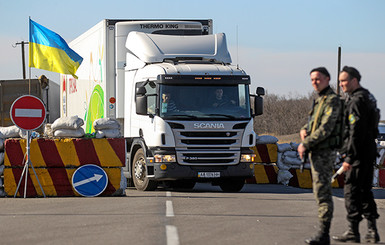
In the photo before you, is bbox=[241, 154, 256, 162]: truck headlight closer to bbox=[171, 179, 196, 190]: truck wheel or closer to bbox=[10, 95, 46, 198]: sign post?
bbox=[171, 179, 196, 190]: truck wheel

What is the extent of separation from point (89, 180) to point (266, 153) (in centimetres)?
651

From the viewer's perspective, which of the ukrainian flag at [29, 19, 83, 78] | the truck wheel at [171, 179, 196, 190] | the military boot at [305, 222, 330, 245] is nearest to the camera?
the military boot at [305, 222, 330, 245]

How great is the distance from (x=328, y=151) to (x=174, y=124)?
793cm

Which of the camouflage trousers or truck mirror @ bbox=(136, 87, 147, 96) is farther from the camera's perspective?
truck mirror @ bbox=(136, 87, 147, 96)

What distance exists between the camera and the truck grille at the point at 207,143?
54.1 feet

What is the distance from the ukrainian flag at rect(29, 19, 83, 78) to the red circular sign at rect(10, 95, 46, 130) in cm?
389

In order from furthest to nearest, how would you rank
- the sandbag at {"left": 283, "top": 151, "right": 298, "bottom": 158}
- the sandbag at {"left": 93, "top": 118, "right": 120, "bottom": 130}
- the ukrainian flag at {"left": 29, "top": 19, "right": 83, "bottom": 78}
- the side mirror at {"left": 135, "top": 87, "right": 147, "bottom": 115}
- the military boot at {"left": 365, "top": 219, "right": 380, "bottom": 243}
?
the sandbag at {"left": 283, "top": 151, "right": 298, "bottom": 158} < the ukrainian flag at {"left": 29, "top": 19, "right": 83, "bottom": 78} < the side mirror at {"left": 135, "top": 87, "right": 147, "bottom": 115} < the sandbag at {"left": 93, "top": 118, "right": 120, "bottom": 130} < the military boot at {"left": 365, "top": 219, "right": 380, "bottom": 243}

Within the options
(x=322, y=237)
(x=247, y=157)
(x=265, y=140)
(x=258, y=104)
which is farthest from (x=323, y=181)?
(x=265, y=140)

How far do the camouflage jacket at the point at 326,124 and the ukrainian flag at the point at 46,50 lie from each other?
37.6ft

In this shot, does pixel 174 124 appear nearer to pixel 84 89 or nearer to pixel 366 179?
pixel 84 89

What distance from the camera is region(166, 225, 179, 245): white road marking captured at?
8711mm

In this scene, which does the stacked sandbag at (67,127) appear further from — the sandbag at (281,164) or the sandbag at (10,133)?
the sandbag at (281,164)

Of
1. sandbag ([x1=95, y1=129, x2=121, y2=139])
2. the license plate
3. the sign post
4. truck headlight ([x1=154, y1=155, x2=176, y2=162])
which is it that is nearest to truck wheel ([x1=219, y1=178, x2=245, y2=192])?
the license plate

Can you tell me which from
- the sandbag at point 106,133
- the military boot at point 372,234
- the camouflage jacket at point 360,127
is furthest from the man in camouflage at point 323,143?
the sandbag at point 106,133
